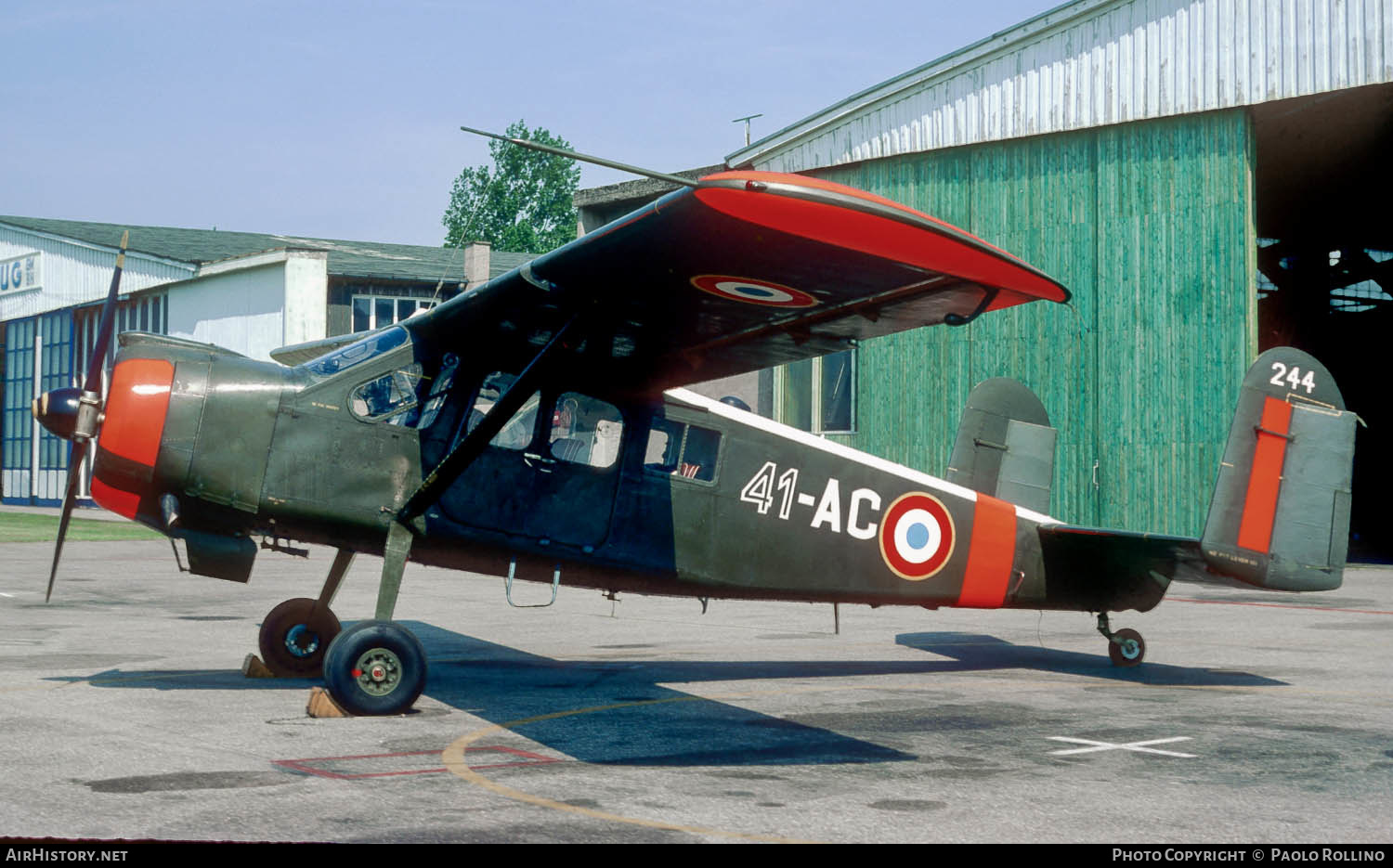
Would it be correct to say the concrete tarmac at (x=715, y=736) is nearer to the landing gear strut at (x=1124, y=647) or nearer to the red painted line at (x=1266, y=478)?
the landing gear strut at (x=1124, y=647)

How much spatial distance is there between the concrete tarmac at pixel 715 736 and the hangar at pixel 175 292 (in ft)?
73.4

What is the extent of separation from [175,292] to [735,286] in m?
40.1

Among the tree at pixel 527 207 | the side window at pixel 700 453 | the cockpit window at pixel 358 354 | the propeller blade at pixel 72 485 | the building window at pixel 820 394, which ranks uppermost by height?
the tree at pixel 527 207

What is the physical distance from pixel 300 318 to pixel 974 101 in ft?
73.0

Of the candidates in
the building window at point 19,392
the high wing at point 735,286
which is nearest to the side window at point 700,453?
the high wing at point 735,286

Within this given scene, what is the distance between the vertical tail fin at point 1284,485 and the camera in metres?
10.4

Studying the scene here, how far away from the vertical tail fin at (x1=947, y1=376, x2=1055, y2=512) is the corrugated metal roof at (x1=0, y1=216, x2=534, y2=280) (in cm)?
3101

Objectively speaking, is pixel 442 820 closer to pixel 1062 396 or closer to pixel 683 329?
pixel 683 329

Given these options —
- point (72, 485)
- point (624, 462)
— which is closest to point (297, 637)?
point (72, 485)

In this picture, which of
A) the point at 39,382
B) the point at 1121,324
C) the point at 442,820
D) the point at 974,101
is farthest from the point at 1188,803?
the point at 39,382

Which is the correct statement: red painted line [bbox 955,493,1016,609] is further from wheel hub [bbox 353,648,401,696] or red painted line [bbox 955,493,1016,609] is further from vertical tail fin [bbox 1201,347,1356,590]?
wheel hub [bbox 353,648,401,696]

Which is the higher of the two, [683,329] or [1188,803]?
[683,329]

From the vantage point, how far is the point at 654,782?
266 inches

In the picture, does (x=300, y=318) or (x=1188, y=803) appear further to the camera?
(x=300, y=318)
